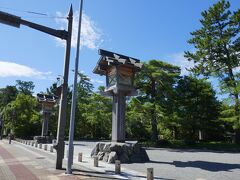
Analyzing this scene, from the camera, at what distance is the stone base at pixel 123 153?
15242 mm

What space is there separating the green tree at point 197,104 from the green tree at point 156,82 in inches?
89.6

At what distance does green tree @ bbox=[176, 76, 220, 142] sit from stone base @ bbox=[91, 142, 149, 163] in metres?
19.0

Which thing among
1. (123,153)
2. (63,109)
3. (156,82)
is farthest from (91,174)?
(156,82)

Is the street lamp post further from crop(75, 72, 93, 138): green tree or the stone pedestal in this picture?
crop(75, 72, 93, 138): green tree

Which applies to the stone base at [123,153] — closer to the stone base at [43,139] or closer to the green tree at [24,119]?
the stone base at [43,139]

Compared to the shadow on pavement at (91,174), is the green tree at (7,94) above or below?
above

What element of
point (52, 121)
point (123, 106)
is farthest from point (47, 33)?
point (52, 121)

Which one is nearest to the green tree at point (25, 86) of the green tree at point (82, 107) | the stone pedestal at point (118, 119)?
the green tree at point (82, 107)

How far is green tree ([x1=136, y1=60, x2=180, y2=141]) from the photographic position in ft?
109

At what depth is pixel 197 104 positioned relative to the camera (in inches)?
1443

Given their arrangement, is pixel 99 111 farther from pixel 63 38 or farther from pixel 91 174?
pixel 91 174

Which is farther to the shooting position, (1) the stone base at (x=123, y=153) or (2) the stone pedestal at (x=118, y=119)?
(2) the stone pedestal at (x=118, y=119)

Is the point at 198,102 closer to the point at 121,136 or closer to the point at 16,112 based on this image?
the point at 121,136

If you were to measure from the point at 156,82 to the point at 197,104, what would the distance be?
269 inches
